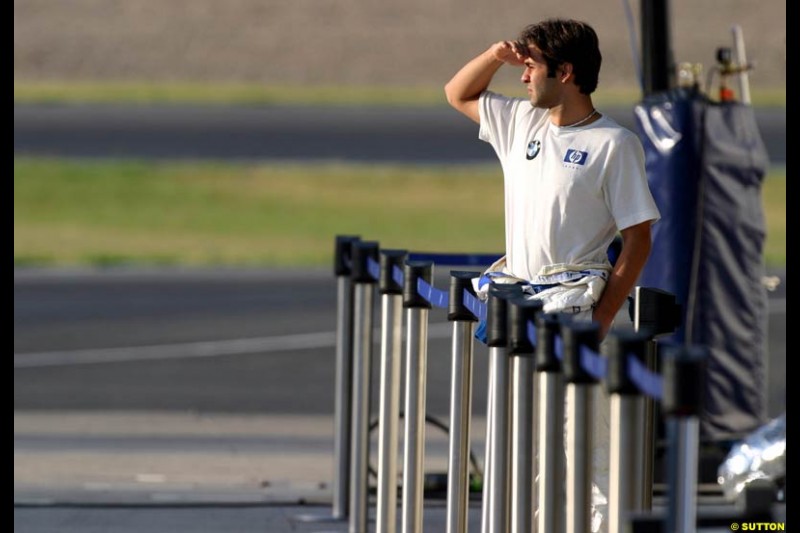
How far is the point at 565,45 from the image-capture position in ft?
15.6

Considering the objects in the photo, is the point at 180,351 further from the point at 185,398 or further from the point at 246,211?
the point at 246,211

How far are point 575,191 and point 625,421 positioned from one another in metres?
1.42

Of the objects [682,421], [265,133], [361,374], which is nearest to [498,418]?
[682,421]

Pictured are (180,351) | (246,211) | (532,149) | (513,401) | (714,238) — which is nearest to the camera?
(513,401)

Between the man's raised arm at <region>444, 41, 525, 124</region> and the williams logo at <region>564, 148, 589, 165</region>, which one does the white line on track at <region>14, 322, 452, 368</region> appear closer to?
the man's raised arm at <region>444, 41, 525, 124</region>

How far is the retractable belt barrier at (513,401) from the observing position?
11.1 feet

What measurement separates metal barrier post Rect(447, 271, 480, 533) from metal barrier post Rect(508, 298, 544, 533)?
64 cm

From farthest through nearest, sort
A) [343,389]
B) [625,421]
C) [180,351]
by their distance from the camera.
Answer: [180,351] < [343,389] < [625,421]

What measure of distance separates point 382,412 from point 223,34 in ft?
217

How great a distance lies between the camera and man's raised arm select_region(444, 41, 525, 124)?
16.3 ft

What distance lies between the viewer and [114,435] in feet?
Answer: 29.0

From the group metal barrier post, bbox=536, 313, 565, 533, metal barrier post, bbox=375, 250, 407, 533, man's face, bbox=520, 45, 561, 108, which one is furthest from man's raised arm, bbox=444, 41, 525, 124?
metal barrier post, bbox=536, 313, 565, 533
